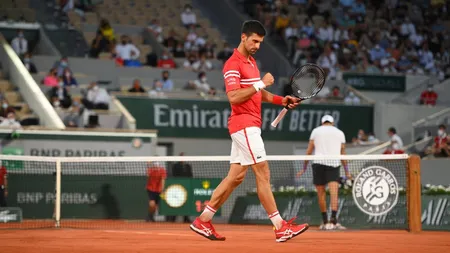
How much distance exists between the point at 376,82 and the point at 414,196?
17.5m

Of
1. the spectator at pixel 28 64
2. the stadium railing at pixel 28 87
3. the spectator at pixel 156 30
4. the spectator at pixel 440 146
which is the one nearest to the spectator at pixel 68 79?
the spectator at pixel 28 64

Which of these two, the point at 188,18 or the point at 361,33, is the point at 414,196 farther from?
the point at 361,33

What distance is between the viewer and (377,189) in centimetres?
1686

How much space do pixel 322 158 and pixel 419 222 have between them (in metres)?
1.87

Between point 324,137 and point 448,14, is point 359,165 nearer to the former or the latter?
point 324,137

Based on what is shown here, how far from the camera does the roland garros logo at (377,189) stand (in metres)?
16.8

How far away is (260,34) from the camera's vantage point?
36.2 feet

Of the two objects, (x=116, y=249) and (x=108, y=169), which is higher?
(x=108, y=169)

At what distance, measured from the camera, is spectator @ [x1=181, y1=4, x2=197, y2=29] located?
3506cm

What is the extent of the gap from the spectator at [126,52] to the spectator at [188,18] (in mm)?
4161

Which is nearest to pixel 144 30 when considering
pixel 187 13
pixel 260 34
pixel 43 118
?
pixel 187 13

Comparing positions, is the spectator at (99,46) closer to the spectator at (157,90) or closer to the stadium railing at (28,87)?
the spectator at (157,90)

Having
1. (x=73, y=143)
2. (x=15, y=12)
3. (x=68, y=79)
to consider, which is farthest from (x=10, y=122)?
(x=15, y=12)

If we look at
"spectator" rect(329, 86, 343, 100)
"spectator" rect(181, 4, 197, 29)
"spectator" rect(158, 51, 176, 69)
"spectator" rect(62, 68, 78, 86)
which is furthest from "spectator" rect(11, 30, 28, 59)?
"spectator" rect(329, 86, 343, 100)
